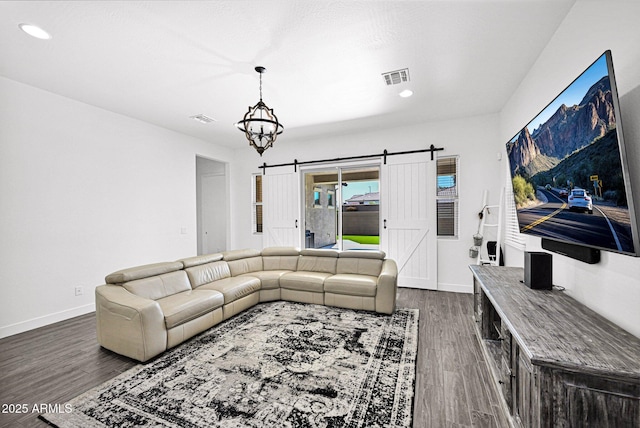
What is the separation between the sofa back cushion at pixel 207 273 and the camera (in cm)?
343

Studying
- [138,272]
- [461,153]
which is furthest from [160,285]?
[461,153]

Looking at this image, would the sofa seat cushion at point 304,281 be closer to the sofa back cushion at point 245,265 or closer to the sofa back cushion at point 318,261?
the sofa back cushion at point 318,261

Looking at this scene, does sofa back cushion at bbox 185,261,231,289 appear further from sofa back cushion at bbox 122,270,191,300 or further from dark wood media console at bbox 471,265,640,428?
dark wood media console at bbox 471,265,640,428

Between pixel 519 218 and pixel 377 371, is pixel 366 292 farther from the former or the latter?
pixel 519 218

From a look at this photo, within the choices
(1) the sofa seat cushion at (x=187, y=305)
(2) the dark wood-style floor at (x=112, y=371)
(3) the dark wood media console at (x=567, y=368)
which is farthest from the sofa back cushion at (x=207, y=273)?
(3) the dark wood media console at (x=567, y=368)

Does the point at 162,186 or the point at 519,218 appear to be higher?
the point at 162,186

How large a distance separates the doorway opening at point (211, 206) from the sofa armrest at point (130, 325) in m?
4.13

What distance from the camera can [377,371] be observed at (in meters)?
2.20

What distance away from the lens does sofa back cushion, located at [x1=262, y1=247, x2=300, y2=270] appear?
177 inches

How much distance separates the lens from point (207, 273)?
363 centimetres

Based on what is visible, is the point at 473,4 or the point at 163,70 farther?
the point at 163,70

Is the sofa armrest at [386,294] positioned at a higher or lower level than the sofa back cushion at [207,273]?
lower

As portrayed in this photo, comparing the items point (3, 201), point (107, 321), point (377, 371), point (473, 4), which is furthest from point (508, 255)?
point (3, 201)

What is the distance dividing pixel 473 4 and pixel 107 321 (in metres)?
4.17
